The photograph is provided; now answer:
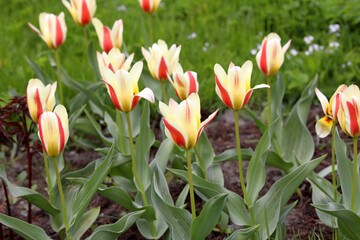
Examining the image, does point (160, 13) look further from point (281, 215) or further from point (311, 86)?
point (281, 215)

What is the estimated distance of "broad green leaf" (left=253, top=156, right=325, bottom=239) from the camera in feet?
5.56

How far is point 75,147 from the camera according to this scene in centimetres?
308

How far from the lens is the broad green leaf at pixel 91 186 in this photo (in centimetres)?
169

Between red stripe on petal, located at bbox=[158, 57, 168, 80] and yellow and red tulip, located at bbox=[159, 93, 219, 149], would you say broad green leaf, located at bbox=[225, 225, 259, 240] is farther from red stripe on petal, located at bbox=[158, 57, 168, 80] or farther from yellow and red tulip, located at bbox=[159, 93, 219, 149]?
red stripe on petal, located at bbox=[158, 57, 168, 80]

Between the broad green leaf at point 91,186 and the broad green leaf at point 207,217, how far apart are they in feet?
1.15

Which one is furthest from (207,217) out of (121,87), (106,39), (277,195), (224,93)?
(106,39)

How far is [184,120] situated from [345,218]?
0.64 m

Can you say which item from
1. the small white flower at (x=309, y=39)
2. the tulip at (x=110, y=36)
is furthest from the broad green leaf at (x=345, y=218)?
the small white flower at (x=309, y=39)

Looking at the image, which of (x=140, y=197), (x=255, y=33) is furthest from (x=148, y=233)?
(x=255, y=33)

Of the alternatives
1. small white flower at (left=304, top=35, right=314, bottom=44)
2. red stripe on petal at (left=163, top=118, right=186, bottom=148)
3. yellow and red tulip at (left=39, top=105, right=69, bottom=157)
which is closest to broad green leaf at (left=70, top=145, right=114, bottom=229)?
yellow and red tulip at (left=39, top=105, right=69, bottom=157)

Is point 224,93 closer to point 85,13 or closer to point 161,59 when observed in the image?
point 161,59

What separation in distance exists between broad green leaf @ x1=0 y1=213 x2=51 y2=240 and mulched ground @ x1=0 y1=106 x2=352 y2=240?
454mm

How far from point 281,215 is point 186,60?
5.83 ft

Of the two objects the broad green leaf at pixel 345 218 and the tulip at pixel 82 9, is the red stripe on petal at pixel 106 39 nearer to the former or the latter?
the tulip at pixel 82 9
